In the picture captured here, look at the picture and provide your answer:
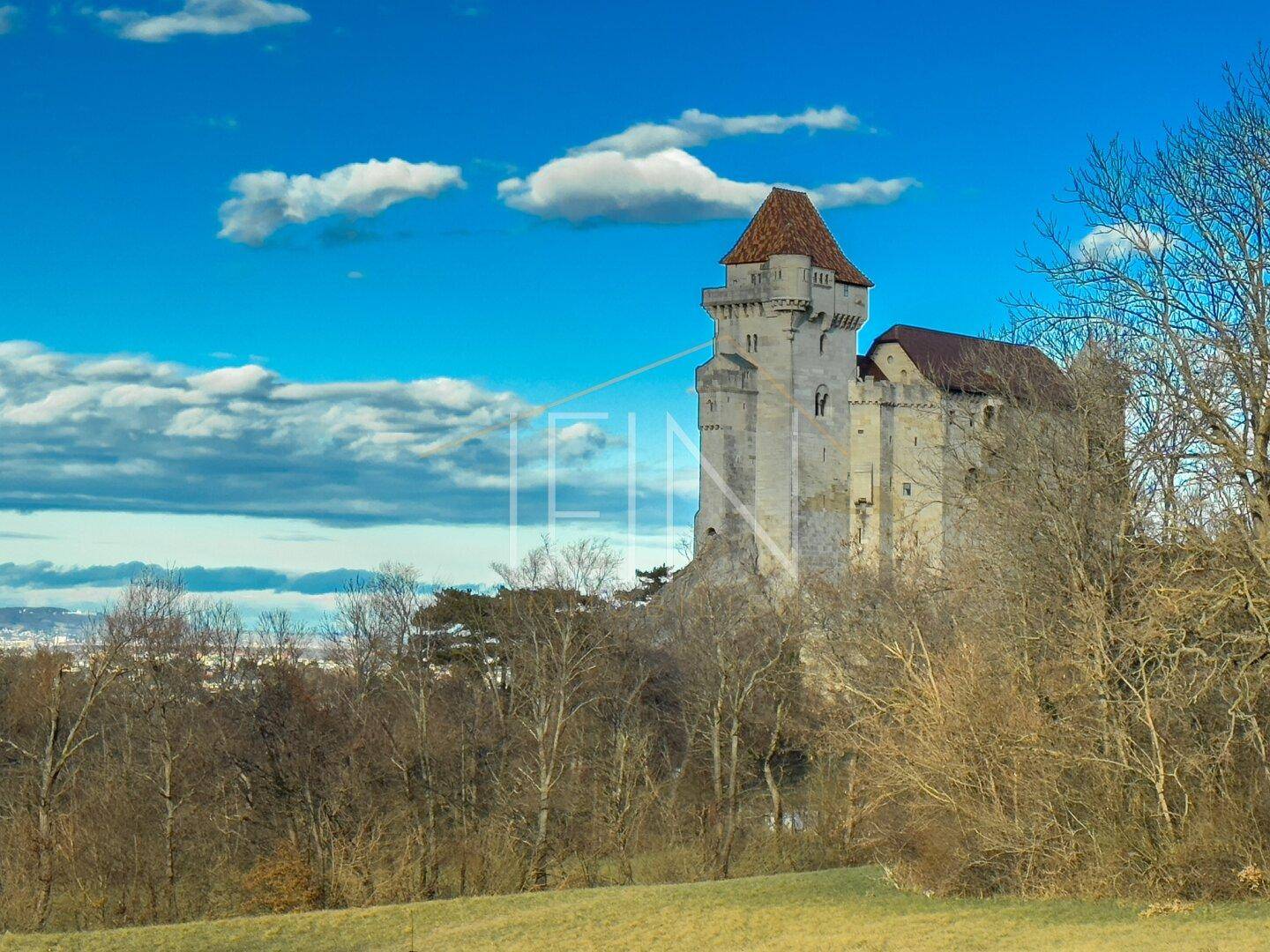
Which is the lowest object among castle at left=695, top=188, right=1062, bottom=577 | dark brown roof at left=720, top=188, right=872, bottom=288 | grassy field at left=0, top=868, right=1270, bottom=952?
grassy field at left=0, top=868, right=1270, bottom=952

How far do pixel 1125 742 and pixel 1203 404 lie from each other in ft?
15.5

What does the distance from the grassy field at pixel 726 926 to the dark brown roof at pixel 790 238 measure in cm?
5467

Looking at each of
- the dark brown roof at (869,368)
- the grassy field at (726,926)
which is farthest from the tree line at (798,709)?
the dark brown roof at (869,368)

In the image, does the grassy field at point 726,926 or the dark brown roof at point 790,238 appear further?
the dark brown roof at point 790,238

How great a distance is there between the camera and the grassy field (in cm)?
1719

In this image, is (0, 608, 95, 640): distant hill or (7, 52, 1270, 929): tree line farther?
(0, 608, 95, 640): distant hill

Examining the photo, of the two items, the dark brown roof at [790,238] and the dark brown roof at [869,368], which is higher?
the dark brown roof at [790,238]

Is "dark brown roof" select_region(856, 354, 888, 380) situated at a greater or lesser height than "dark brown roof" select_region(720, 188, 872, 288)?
lesser

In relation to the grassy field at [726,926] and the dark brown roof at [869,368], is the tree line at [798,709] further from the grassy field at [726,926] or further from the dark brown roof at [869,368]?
the dark brown roof at [869,368]

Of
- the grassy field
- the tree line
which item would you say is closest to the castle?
the tree line

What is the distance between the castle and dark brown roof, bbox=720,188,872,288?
3.2 inches

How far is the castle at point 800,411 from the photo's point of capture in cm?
7244

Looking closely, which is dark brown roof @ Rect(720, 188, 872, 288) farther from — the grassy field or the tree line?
the grassy field

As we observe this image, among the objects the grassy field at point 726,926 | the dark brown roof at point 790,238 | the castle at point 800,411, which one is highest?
the dark brown roof at point 790,238
